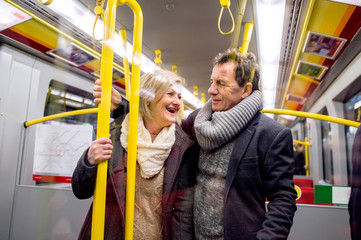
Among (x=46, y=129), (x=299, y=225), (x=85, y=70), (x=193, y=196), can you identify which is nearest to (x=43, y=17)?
(x=85, y=70)

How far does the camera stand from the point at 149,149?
1.23 m

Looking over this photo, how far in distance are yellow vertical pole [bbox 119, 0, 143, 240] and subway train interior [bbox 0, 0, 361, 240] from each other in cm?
1

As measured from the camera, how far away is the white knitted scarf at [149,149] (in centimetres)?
120

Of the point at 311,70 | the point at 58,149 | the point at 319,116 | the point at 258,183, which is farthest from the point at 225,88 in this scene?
the point at 311,70

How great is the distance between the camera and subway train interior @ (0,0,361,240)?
1.34 m

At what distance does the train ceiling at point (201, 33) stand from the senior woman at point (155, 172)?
184 mm

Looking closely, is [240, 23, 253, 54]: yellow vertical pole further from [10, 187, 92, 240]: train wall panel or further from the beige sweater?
[10, 187, 92, 240]: train wall panel

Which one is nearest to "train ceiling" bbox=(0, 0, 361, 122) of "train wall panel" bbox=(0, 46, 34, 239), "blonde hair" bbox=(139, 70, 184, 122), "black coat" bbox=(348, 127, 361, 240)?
"blonde hair" bbox=(139, 70, 184, 122)

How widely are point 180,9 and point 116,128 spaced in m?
0.71

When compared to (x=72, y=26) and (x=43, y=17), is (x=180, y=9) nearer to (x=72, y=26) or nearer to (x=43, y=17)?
(x=72, y=26)

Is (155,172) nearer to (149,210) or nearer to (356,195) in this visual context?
(149,210)

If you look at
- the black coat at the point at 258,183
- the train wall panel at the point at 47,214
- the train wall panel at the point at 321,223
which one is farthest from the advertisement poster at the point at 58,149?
the train wall panel at the point at 321,223

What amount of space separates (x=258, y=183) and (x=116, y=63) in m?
0.85

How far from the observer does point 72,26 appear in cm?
194
